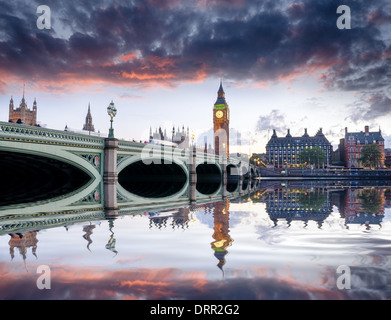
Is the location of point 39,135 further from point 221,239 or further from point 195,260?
point 195,260

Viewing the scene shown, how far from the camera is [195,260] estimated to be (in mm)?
5492

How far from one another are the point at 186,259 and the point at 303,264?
2.24 m

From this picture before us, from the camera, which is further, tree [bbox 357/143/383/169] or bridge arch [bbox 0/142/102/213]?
tree [bbox 357/143/383/169]

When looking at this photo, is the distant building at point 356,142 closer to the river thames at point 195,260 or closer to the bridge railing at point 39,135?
the bridge railing at point 39,135

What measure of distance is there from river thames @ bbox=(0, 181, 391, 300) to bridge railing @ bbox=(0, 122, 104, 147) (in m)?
9.04

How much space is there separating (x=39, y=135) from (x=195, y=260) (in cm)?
1658

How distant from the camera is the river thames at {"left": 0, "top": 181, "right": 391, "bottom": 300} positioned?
13.4ft

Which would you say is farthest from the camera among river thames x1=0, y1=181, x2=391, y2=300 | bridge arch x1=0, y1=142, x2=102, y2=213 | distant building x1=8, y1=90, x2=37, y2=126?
distant building x1=8, y1=90, x2=37, y2=126
